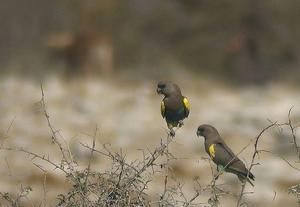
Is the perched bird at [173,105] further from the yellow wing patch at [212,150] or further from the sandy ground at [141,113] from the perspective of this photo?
the sandy ground at [141,113]

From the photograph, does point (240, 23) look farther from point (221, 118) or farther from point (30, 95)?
point (30, 95)

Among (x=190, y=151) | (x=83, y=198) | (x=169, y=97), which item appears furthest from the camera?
(x=190, y=151)

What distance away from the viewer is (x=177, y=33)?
41.3 ft

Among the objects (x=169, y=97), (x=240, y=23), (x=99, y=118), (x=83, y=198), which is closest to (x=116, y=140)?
(x=99, y=118)

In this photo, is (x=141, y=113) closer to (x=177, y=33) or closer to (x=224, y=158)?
(x=177, y=33)

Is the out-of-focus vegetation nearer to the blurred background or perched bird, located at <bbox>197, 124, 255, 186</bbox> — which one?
the blurred background

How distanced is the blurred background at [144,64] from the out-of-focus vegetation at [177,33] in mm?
13

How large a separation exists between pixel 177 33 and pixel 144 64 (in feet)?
1.95

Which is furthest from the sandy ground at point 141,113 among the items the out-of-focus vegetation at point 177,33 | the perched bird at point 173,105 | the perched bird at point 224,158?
the perched bird at point 173,105

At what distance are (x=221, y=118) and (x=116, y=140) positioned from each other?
138 centimetres

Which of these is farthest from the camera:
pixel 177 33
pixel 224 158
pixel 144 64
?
pixel 177 33

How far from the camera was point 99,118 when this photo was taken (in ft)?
41.0

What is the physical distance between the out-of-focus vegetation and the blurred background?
0.01 m

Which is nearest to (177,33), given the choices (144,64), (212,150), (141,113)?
(144,64)
